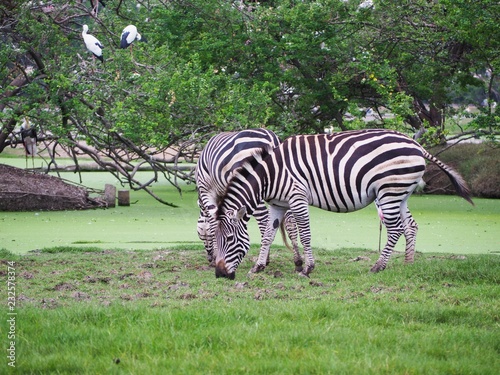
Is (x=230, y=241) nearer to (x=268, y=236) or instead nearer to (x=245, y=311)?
(x=268, y=236)

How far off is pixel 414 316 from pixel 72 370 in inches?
101

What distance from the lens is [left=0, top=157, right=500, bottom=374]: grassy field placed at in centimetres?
471

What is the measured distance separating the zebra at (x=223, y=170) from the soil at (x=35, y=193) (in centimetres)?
599

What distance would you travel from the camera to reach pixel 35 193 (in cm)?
1509

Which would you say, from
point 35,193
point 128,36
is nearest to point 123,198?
point 35,193

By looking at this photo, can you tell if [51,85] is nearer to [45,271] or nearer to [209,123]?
[209,123]

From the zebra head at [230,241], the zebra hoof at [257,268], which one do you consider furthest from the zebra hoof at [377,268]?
the zebra head at [230,241]

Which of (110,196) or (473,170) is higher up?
(473,170)

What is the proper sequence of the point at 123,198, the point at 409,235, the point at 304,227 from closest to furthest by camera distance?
the point at 304,227 → the point at 409,235 → the point at 123,198

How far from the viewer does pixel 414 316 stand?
5.92 meters

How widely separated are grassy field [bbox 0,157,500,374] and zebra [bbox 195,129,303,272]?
17.1 inches

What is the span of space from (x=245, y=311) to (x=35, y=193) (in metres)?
10.0

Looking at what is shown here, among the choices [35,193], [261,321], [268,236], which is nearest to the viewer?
[261,321]

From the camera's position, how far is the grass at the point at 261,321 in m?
4.68
